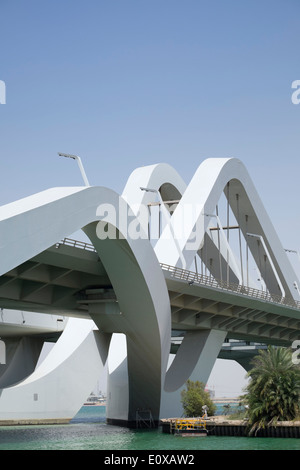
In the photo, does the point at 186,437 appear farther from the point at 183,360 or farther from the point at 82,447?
the point at 183,360

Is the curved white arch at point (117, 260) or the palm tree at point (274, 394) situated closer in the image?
the curved white arch at point (117, 260)

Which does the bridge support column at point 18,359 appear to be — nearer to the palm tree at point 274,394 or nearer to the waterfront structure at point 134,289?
the waterfront structure at point 134,289

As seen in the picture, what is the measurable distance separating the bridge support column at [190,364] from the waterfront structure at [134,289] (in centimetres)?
9

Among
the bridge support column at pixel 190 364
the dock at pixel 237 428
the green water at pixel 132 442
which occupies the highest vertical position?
the bridge support column at pixel 190 364

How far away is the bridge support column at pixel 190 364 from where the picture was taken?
165 feet

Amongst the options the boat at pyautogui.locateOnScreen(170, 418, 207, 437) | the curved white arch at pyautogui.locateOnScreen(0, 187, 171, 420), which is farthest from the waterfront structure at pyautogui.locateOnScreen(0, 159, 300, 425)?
the boat at pyautogui.locateOnScreen(170, 418, 207, 437)

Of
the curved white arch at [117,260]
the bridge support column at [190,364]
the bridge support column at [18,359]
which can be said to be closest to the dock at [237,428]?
the curved white arch at [117,260]

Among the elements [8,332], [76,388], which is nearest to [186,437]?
[76,388]

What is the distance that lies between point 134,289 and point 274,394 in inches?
363

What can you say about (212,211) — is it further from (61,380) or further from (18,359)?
(18,359)

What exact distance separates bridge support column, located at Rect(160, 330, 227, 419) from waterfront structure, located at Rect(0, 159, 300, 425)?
0.09 metres

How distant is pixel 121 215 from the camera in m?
37.3

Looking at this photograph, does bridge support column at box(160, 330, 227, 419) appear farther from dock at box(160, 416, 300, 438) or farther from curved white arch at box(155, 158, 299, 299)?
curved white arch at box(155, 158, 299, 299)
